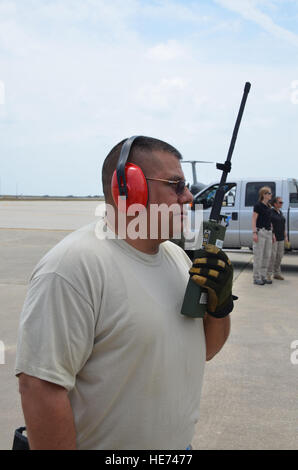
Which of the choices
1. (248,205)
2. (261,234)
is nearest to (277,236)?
(261,234)

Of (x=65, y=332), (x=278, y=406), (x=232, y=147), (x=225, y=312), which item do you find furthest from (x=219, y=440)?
(x=65, y=332)

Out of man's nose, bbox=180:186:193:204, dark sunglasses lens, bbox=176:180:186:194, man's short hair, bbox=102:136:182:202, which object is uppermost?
man's short hair, bbox=102:136:182:202

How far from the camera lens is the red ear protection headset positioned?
148cm

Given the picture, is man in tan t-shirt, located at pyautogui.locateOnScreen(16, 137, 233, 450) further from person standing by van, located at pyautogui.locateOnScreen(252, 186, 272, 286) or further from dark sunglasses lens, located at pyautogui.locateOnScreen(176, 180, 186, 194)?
person standing by van, located at pyautogui.locateOnScreen(252, 186, 272, 286)

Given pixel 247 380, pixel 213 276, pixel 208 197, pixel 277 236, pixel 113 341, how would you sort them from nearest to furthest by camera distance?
pixel 113 341 → pixel 213 276 → pixel 247 380 → pixel 277 236 → pixel 208 197

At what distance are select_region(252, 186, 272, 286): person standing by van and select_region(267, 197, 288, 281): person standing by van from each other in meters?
0.42

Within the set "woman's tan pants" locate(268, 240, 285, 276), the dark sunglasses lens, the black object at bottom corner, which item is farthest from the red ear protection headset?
"woman's tan pants" locate(268, 240, 285, 276)

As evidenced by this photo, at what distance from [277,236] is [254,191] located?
1804 millimetres

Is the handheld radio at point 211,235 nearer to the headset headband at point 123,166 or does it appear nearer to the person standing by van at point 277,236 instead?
the headset headband at point 123,166

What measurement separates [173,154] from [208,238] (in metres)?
0.40

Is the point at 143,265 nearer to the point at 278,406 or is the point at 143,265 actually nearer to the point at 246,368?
the point at 278,406

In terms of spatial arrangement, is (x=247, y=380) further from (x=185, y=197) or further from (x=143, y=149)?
(x=143, y=149)

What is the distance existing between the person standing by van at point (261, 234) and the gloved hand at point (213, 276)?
756cm

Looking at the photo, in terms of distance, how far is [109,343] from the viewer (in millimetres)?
1354
